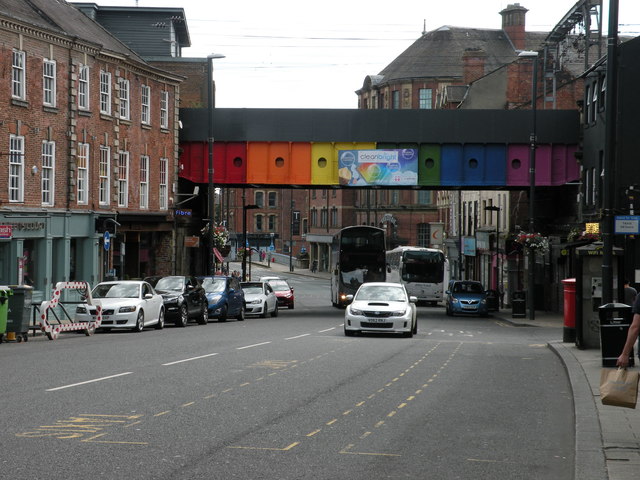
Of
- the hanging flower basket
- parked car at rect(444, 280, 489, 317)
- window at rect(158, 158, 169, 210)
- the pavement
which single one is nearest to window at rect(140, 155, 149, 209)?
window at rect(158, 158, 169, 210)

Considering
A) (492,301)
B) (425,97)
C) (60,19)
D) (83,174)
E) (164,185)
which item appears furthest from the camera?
(425,97)

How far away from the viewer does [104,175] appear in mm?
43438

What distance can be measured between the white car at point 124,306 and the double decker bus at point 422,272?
120 ft

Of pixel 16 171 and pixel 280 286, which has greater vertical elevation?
pixel 16 171

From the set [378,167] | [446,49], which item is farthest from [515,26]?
[378,167]

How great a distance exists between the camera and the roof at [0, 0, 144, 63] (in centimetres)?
3791

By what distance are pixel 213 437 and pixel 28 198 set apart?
93.6 ft

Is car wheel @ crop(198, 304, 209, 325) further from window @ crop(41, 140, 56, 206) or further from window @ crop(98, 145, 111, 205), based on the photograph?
window @ crop(98, 145, 111, 205)

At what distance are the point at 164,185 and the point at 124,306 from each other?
19900mm

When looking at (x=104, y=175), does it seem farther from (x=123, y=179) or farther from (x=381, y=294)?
(x=381, y=294)

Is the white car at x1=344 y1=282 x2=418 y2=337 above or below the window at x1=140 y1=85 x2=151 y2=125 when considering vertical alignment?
below

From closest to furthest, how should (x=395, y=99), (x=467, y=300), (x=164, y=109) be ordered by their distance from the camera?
(x=164, y=109) < (x=467, y=300) < (x=395, y=99)

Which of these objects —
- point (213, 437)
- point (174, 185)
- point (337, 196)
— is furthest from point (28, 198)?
point (337, 196)

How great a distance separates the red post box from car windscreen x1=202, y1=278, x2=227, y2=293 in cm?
1565
